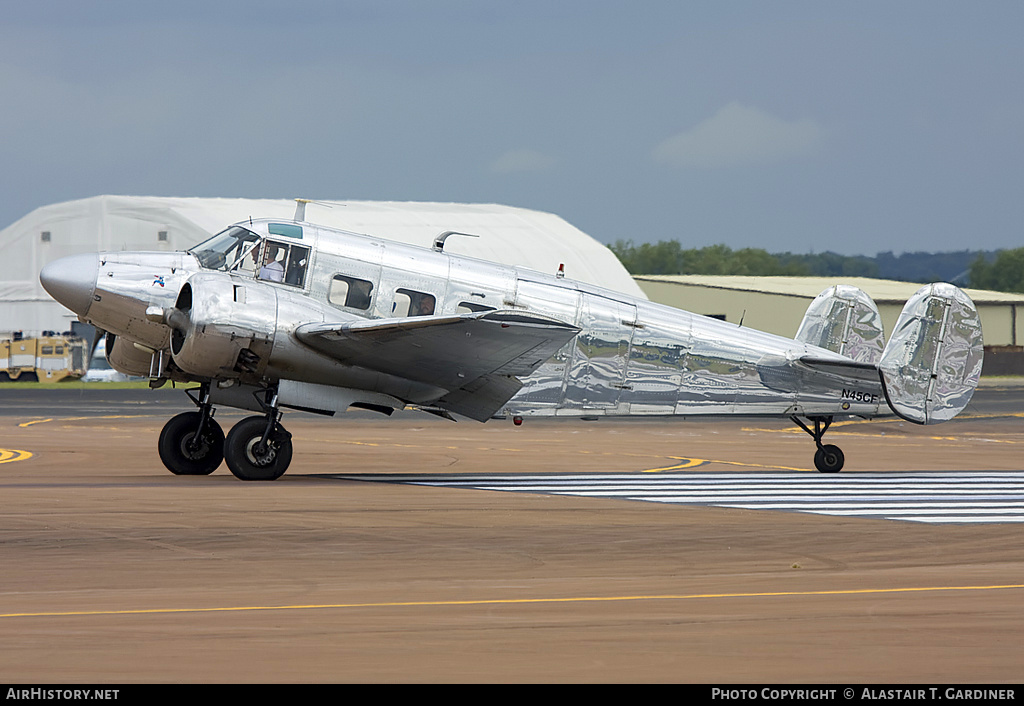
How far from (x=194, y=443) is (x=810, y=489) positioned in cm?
912

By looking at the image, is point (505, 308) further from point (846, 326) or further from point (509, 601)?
point (509, 601)

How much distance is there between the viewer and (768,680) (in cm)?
584

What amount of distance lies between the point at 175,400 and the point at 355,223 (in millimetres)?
23267

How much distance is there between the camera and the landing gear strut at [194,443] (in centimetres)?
1812

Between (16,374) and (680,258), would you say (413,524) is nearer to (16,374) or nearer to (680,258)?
(16,374)

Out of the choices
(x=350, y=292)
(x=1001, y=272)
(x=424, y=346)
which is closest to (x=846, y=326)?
(x=424, y=346)

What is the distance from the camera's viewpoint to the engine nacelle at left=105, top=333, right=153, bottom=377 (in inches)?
720

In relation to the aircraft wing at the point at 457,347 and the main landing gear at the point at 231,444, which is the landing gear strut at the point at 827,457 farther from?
the main landing gear at the point at 231,444

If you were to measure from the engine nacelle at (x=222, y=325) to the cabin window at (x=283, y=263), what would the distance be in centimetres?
27

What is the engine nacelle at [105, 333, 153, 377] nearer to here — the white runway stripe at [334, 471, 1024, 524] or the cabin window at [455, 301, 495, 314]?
the white runway stripe at [334, 471, 1024, 524]

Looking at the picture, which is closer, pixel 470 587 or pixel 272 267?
pixel 470 587

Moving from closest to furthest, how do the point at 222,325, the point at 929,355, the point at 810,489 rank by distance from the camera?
the point at 222,325 → the point at 810,489 → the point at 929,355

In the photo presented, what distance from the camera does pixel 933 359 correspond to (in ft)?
66.1

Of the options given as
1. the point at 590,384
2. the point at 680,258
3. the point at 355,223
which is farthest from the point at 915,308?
the point at 680,258
